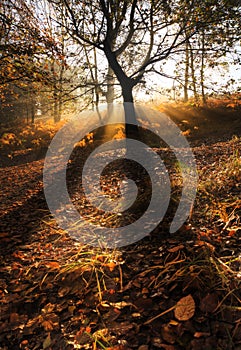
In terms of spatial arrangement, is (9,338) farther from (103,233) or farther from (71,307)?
(103,233)

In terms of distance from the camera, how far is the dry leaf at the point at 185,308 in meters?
1.90

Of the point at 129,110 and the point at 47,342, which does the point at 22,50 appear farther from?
the point at 47,342

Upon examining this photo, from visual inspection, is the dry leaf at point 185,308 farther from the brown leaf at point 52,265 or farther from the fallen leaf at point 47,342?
the brown leaf at point 52,265

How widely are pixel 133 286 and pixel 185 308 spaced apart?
560mm

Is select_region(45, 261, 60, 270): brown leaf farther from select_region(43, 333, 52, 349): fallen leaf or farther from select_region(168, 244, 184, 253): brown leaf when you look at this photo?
select_region(168, 244, 184, 253): brown leaf

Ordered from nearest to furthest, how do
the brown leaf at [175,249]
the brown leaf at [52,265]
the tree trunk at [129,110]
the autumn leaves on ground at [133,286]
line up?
the autumn leaves on ground at [133,286], the brown leaf at [175,249], the brown leaf at [52,265], the tree trunk at [129,110]

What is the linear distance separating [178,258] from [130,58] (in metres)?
9.13

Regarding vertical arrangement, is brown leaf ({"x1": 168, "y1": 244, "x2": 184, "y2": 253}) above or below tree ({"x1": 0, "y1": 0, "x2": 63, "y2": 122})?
below

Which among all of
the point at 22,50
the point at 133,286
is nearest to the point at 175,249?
the point at 133,286

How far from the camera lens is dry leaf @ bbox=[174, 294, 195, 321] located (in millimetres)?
1896

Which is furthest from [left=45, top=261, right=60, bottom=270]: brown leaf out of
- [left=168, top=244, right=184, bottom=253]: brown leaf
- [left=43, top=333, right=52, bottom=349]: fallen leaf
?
[left=168, top=244, right=184, bottom=253]: brown leaf

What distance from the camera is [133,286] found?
238 cm

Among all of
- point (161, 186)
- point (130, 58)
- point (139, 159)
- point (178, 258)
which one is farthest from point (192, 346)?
point (130, 58)

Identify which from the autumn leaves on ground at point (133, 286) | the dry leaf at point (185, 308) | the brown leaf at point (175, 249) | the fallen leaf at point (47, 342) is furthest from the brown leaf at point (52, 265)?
the dry leaf at point (185, 308)
